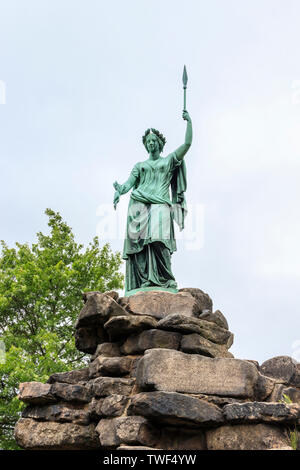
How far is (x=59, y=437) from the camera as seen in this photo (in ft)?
20.9

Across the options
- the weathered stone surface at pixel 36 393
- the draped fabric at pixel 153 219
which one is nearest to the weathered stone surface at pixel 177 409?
the weathered stone surface at pixel 36 393

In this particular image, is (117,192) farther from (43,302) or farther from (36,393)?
(43,302)

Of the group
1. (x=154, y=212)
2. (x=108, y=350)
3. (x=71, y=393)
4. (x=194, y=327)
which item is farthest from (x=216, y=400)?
(x=154, y=212)

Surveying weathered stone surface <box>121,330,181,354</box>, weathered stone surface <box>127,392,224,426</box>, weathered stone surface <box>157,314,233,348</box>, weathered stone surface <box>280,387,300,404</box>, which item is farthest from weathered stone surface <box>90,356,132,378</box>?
weathered stone surface <box>280,387,300,404</box>

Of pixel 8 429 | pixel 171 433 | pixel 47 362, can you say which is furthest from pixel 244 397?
pixel 8 429

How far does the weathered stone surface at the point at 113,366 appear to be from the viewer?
21.8ft

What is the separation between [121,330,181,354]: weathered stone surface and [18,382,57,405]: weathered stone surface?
3.74 feet

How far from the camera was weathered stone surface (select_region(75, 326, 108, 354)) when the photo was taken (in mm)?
7331

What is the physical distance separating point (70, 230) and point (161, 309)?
11.3 m

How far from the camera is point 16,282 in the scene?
15.9 m

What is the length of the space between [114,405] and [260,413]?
1689 millimetres

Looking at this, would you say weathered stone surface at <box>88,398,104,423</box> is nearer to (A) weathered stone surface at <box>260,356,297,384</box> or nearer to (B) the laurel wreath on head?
(A) weathered stone surface at <box>260,356,297,384</box>

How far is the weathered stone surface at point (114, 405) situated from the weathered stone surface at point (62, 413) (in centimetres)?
48

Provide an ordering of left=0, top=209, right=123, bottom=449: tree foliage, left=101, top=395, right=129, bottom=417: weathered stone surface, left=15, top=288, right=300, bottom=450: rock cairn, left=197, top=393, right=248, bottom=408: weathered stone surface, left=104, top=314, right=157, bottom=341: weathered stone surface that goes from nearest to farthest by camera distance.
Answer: left=15, top=288, right=300, bottom=450: rock cairn
left=197, top=393, right=248, bottom=408: weathered stone surface
left=101, top=395, right=129, bottom=417: weathered stone surface
left=104, top=314, right=157, bottom=341: weathered stone surface
left=0, top=209, right=123, bottom=449: tree foliage
